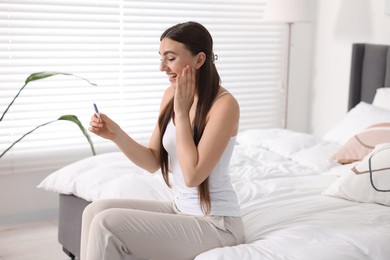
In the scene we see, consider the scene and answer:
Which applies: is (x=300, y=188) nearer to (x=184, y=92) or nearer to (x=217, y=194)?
(x=217, y=194)

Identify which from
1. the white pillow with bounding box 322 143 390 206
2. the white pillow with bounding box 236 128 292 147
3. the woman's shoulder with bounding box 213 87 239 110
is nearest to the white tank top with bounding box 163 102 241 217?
the woman's shoulder with bounding box 213 87 239 110

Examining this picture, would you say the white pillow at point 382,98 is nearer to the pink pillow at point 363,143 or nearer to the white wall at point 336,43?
the white wall at point 336,43

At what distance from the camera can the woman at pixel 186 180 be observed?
2.01 meters

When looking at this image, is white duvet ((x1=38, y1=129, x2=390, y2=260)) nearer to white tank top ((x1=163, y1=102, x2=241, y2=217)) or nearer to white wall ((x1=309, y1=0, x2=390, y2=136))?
white tank top ((x1=163, y1=102, x2=241, y2=217))

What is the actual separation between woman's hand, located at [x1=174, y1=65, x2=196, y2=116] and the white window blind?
1.93 meters

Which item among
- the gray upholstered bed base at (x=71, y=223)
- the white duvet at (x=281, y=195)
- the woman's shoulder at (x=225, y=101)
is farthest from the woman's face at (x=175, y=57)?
the gray upholstered bed base at (x=71, y=223)

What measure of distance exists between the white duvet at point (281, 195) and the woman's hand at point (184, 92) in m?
0.47

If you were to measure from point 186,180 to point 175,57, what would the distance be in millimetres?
429

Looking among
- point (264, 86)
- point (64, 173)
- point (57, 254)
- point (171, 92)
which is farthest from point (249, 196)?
point (264, 86)

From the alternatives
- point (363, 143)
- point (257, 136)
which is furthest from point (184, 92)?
point (257, 136)

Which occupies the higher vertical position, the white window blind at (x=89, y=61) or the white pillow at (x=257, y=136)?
the white window blind at (x=89, y=61)

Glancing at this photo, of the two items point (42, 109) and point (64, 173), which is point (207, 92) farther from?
point (42, 109)

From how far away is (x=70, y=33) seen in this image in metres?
3.91

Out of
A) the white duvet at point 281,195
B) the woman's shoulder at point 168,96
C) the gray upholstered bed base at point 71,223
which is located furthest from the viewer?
the gray upholstered bed base at point 71,223
